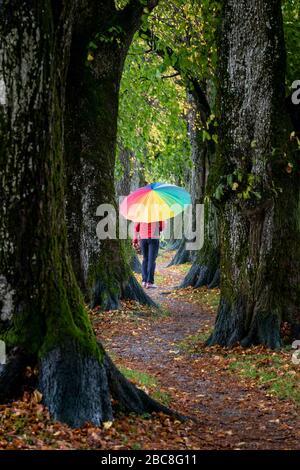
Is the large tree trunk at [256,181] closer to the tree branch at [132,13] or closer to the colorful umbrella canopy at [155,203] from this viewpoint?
the tree branch at [132,13]

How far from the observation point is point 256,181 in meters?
9.38

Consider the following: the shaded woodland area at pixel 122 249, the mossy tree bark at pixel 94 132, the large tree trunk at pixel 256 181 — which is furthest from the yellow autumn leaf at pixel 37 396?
the mossy tree bark at pixel 94 132

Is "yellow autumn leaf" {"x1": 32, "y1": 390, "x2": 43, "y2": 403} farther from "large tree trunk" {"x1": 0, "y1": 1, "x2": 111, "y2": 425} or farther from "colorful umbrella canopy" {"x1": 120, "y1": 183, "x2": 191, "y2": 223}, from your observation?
"colorful umbrella canopy" {"x1": 120, "y1": 183, "x2": 191, "y2": 223}

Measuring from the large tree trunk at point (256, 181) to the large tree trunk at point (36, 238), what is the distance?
13.7 feet

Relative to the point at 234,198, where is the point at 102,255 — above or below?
below

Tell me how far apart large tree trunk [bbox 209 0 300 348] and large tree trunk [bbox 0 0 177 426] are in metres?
4.18

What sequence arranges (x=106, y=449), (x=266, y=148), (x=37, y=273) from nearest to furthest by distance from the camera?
(x=106, y=449) < (x=37, y=273) < (x=266, y=148)

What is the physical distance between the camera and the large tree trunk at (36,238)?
546cm

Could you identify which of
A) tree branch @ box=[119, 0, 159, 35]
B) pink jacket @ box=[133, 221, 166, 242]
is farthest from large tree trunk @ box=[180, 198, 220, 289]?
tree branch @ box=[119, 0, 159, 35]

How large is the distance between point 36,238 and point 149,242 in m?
11.0
